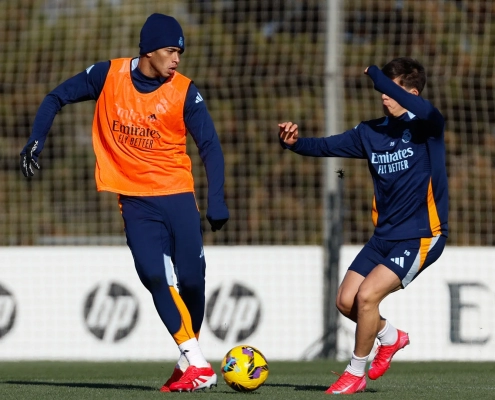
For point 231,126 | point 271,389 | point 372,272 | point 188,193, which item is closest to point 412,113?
point 372,272

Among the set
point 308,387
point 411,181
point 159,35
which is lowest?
point 308,387

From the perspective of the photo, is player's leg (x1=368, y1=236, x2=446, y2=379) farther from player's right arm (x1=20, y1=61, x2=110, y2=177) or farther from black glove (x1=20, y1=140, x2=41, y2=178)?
black glove (x1=20, y1=140, x2=41, y2=178)

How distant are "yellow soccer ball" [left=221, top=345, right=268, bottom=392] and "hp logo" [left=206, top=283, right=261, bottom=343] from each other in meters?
4.33

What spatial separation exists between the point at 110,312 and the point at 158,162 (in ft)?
14.7

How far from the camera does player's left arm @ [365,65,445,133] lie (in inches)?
260

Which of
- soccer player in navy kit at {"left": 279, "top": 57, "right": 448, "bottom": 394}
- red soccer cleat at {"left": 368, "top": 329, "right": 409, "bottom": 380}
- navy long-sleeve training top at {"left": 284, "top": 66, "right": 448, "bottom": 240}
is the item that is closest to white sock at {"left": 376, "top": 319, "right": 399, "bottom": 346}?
red soccer cleat at {"left": 368, "top": 329, "right": 409, "bottom": 380}

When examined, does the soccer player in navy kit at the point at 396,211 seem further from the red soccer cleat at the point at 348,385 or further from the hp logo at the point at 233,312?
the hp logo at the point at 233,312

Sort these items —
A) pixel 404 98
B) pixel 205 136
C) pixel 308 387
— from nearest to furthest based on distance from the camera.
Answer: pixel 404 98 → pixel 205 136 → pixel 308 387

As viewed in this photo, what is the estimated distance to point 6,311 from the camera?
11.2 meters

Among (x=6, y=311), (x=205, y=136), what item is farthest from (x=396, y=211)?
(x=6, y=311)

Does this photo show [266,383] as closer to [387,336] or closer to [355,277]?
[387,336]

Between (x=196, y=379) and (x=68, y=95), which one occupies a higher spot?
(x=68, y=95)

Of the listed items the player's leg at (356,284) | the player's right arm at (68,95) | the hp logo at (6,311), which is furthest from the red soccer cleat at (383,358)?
the hp logo at (6,311)

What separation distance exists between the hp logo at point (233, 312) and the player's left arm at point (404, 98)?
4.74m
